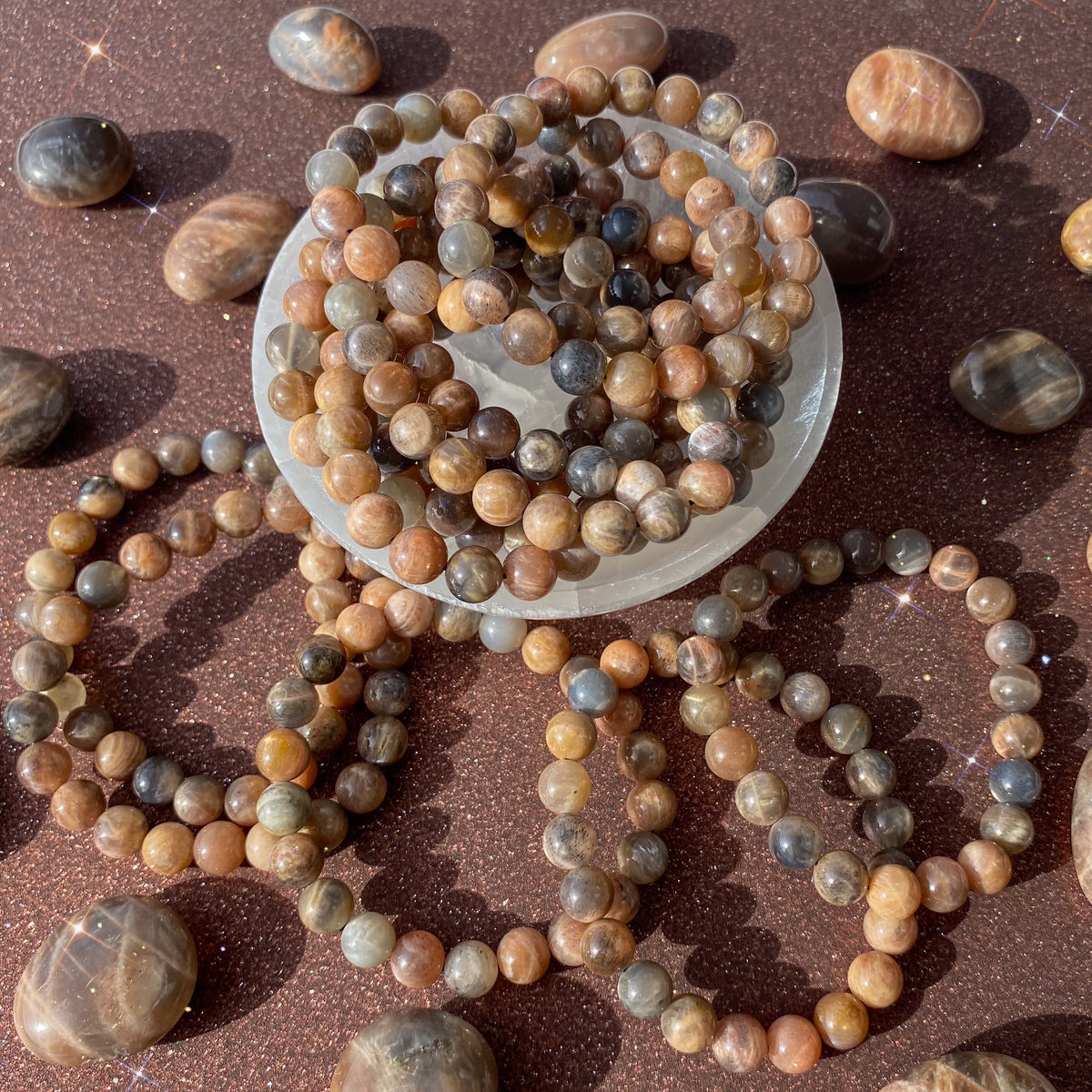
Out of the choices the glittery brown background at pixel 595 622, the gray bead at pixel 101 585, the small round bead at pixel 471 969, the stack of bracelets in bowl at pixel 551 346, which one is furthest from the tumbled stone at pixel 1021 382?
the gray bead at pixel 101 585

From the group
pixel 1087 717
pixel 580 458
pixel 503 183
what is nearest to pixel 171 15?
pixel 503 183

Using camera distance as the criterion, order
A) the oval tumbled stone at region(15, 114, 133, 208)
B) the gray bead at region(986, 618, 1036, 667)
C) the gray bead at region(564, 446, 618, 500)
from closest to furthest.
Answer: the gray bead at region(564, 446, 618, 500) < the gray bead at region(986, 618, 1036, 667) < the oval tumbled stone at region(15, 114, 133, 208)

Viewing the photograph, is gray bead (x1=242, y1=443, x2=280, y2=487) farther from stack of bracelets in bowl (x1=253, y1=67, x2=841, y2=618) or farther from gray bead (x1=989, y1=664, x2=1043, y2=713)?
gray bead (x1=989, y1=664, x2=1043, y2=713)

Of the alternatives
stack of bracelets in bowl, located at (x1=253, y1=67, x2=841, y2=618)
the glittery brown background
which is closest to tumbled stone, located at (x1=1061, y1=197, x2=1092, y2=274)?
the glittery brown background

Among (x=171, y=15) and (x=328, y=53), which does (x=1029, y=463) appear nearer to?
(x=328, y=53)

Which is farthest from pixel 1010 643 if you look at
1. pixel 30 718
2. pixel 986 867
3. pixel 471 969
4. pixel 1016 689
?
pixel 30 718
